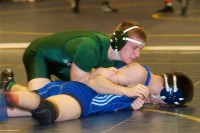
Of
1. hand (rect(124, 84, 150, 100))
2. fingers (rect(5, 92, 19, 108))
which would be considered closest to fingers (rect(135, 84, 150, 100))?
hand (rect(124, 84, 150, 100))

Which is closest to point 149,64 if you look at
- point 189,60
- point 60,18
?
point 189,60

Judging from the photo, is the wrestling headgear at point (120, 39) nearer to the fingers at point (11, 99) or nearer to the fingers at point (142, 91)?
the fingers at point (142, 91)

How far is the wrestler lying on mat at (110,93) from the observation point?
4949 mm

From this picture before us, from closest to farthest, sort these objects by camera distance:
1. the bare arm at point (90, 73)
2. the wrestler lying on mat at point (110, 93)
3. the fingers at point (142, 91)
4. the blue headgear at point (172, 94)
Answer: the wrestler lying on mat at point (110, 93), the fingers at point (142, 91), the bare arm at point (90, 73), the blue headgear at point (172, 94)

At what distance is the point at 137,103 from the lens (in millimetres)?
5285

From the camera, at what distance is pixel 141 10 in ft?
47.5

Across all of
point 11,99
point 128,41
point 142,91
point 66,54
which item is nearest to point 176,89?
point 142,91

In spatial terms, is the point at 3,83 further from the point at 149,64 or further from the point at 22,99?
the point at 149,64

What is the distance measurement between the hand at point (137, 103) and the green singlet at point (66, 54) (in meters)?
0.38

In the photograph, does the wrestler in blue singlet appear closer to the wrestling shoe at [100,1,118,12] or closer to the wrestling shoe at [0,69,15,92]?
the wrestling shoe at [0,69,15,92]

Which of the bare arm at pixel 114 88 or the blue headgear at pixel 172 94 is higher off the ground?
the bare arm at pixel 114 88

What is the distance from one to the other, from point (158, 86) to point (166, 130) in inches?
29.7

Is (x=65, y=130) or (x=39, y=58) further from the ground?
(x=39, y=58)

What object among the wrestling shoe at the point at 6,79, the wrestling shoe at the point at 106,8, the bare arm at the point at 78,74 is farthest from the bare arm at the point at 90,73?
the wrestling shoe at the point at 106,8
